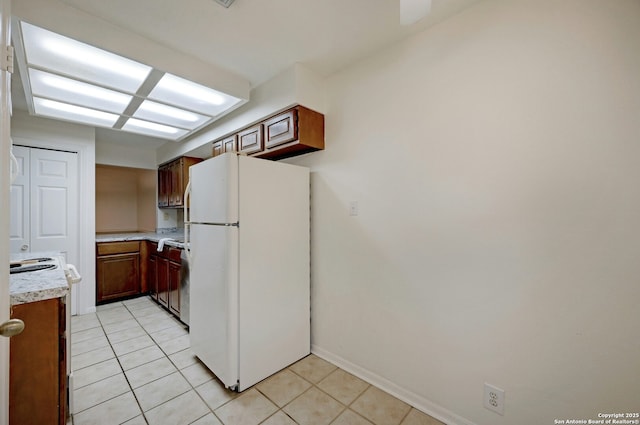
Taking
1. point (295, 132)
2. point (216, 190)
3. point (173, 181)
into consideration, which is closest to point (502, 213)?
point (295, 132)

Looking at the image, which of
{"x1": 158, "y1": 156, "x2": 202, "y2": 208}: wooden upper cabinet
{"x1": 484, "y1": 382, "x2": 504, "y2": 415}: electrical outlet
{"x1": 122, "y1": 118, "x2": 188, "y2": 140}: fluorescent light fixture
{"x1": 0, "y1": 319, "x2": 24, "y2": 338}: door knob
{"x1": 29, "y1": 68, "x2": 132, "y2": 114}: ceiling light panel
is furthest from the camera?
{"x1": 158, "y1": 156, "x2": 202, "y2": 208}: wooden upper cabinet

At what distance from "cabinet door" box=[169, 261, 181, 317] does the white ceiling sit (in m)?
2.19

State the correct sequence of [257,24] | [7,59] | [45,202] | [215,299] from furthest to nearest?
[45,202] → [215,299] → [257,24] → [7,59]

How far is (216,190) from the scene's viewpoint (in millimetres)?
1938

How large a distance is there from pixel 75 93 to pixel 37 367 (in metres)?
2.08

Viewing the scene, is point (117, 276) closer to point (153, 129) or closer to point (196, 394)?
point (153, 129)

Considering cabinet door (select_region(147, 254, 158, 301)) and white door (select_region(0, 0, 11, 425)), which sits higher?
white door (select_region(0, 0, 11, 425))

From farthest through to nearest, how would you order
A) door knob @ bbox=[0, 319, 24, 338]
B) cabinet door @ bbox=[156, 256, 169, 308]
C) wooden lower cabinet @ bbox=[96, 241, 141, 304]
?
wooden lower cabinet @ bbox=[96, 241, 141, 304]
cabinet door @ bbox=[156, 256, 169, 308]
door knob @ bbox=[0, 319, 24, 338]

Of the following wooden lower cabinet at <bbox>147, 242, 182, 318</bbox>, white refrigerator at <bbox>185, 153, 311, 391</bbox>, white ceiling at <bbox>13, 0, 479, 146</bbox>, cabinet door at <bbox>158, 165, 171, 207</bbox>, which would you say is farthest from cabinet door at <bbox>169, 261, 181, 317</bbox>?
white ceiling at <bbox>13, 0, 479, 146</bbox>

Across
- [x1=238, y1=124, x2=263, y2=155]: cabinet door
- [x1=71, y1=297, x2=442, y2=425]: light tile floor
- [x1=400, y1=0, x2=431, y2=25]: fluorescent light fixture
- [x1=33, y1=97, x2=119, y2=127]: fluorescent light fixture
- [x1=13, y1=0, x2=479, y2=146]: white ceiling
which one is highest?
[x1=13, y1=0, x2=479, y2=146]: white ceiling

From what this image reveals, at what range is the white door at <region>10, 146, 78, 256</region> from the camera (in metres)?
2.91

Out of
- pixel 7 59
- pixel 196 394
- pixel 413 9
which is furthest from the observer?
pixel 196 394

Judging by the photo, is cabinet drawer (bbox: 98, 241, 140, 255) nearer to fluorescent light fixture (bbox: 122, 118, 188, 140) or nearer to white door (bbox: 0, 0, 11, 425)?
fluorescent light fixture (bbox: 122, 118, 188, 140)

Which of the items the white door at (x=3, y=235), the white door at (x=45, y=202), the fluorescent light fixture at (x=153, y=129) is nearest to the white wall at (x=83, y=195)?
the white door at (x=45, y=202)
